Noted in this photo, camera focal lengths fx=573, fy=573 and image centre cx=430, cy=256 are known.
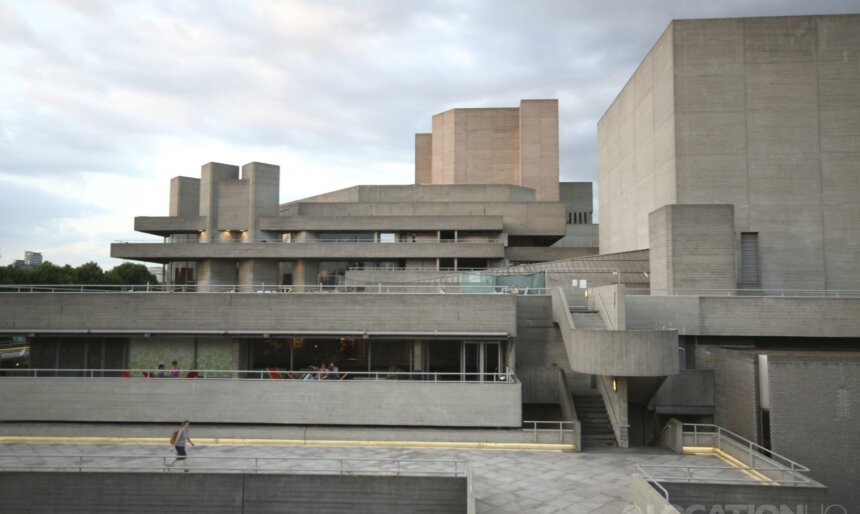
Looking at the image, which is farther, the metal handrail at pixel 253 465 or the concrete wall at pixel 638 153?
the concrete wall at pixel 638 153

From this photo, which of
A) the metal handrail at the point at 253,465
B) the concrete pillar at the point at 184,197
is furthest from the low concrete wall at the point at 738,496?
the concrete pillar at the point at 184,197

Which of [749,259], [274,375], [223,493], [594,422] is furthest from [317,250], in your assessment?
[223,493]

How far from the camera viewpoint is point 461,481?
51.2 feet

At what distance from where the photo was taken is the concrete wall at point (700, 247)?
1081 inches

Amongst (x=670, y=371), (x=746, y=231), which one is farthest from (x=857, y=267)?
(x=670, y=371)

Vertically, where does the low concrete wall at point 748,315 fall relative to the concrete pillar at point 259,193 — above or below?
below

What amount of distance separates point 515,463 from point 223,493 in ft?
28.7

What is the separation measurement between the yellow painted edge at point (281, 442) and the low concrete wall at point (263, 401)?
722mm

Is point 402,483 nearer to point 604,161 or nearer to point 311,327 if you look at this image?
point 311,327

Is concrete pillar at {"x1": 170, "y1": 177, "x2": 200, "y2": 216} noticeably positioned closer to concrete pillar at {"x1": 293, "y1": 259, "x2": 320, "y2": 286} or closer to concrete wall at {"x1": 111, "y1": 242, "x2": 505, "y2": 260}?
concrete wall at {"x1": 111, "y1": 242, "x2": 505, "y2": 260}

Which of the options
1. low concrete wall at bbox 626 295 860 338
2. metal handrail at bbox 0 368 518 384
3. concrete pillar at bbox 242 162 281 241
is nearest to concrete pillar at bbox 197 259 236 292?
concrete pillar at bbox 242 162 281 241

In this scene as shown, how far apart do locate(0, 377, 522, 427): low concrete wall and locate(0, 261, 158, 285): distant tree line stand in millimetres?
59062

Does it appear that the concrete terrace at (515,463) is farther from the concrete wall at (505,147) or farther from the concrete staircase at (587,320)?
the concrete wall at (505,147)

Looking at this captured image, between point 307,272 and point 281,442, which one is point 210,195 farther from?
point 281,442
